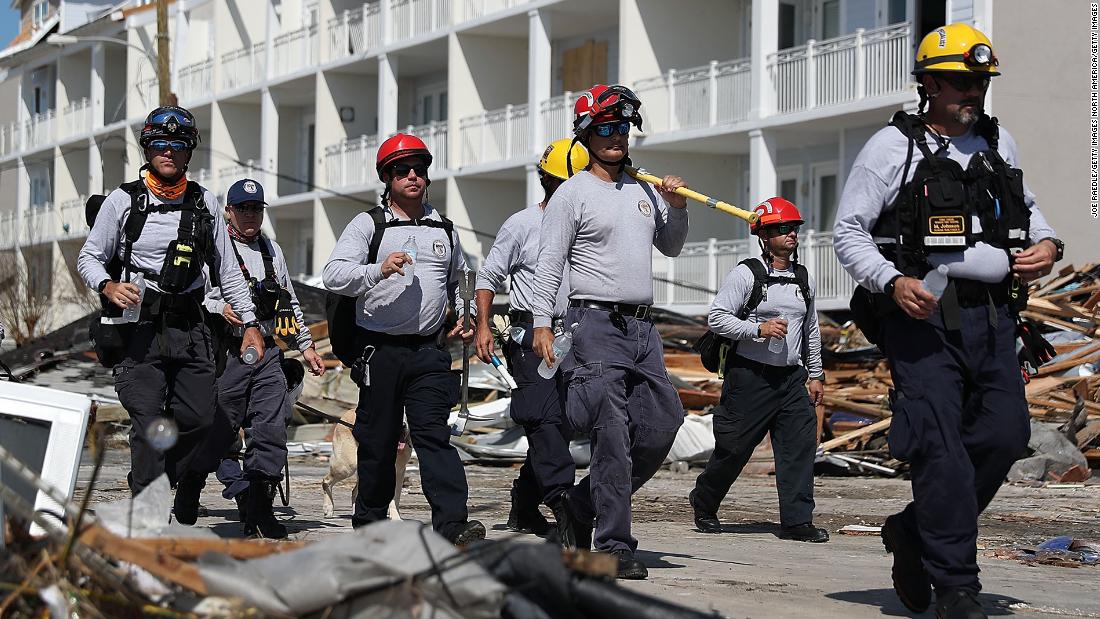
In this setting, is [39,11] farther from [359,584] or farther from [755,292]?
[359,584]

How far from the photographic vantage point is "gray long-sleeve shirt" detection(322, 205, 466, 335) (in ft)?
26.4

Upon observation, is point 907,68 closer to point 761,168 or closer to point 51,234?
point 761,168

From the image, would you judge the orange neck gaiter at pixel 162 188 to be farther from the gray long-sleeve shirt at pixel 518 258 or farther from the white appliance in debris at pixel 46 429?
the white appliance in debris at pixel 46 429

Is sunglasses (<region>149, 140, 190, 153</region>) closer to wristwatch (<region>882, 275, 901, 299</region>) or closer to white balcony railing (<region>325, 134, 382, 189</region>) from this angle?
wristwatch (<region>882, 275, 901, 299</region>)

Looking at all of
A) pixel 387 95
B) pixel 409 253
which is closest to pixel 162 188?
pixel 409 253

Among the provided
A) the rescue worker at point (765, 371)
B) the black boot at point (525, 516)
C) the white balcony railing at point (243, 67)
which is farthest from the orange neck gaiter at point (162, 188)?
the white balcony railing at point (243, 67)

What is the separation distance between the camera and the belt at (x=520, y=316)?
9625mm

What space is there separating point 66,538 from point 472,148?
31.4 m

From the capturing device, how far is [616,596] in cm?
432

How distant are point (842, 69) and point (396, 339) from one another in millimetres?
18688

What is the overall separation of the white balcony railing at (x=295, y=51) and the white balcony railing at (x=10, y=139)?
20524 mm

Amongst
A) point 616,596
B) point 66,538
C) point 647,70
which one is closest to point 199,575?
point 66,538

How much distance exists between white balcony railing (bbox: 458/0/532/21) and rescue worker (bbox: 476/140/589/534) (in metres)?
25.2

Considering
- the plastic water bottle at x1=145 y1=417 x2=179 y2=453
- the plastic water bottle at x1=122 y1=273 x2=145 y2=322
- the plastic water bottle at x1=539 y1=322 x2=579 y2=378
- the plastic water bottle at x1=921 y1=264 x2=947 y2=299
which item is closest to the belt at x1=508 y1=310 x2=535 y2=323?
the plastic water bottle at x1=539 y1=322 x2=579 y2=378
